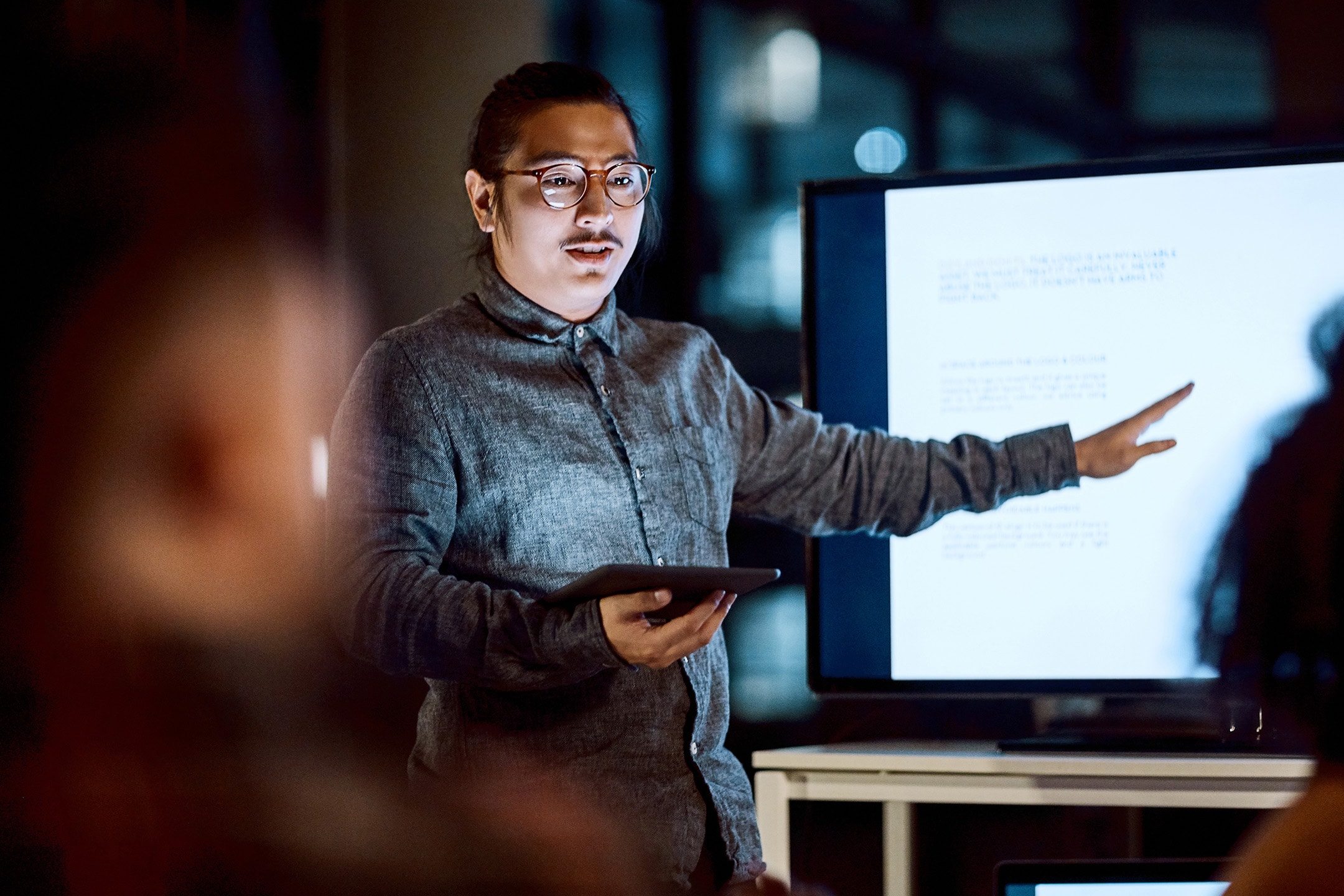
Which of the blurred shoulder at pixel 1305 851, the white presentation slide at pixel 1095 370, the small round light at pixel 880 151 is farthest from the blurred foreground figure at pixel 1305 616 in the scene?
the small round light at pixel 880 151

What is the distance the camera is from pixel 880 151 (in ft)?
7.25

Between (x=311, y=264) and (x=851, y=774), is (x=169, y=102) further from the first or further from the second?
(x=851, y=774)

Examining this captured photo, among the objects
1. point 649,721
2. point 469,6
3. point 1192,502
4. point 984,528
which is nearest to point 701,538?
point 649,721

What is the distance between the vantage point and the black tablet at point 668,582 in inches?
43.2

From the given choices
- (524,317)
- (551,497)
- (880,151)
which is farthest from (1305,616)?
(880,151)

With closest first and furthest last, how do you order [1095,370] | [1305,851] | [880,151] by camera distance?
1. [1305,851]
2. [1095,370]
3. [880,151]

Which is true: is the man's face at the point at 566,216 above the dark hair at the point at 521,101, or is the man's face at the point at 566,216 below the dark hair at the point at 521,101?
below

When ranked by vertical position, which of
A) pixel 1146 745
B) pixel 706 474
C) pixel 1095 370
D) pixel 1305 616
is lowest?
pixel 1146 745

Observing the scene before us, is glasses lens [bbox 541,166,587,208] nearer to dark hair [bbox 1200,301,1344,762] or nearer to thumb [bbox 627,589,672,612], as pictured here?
thumb [bbox 627,589,672,612]

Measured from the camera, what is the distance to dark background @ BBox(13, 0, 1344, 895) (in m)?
2.04

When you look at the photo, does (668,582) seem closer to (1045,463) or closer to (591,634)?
(591,634)

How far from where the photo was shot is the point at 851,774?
62.7 inches

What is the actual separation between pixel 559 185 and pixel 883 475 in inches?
23.0

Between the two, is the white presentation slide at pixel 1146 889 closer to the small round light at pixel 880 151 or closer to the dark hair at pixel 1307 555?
the dark hair at pixel 1307 555
